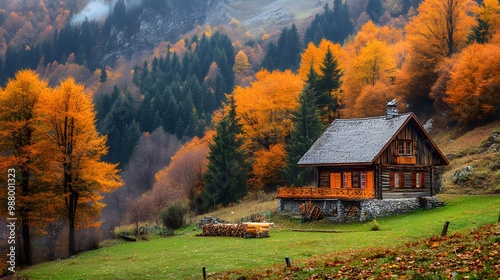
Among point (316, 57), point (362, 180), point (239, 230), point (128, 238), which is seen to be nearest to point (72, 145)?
point (128, 238)

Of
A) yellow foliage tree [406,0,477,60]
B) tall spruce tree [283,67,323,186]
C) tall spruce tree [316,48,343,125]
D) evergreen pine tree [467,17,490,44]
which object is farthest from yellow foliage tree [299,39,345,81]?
evergreen pine tree [467,17,490,44]

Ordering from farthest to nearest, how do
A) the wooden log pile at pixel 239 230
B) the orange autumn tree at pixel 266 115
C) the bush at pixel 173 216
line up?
the orange autumn tree at pixel 266 115, the bush at pixel 173 216, the wooden log pile at pixel 239 230

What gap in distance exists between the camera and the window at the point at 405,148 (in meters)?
47.3

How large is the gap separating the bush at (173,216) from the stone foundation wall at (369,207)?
13.0 m

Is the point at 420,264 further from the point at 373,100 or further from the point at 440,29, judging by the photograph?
the point at 440,29

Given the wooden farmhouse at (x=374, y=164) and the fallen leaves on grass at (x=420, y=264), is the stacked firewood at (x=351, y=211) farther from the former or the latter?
the fallen leaves on grass at (x=420, y=264)

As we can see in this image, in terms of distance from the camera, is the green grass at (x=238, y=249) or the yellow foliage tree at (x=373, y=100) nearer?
the green grass at (x=238, y=249)

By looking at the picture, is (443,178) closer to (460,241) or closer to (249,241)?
(249,241)

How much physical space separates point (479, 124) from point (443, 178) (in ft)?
44.6

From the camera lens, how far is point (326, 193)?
4669 cm

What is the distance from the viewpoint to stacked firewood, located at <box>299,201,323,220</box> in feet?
153

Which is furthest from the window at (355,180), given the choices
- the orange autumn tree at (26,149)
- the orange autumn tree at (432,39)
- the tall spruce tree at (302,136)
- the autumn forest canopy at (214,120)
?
the orange autumn tree at (432,39)

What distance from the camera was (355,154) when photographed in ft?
153

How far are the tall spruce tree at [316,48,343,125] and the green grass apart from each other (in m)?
33.3
